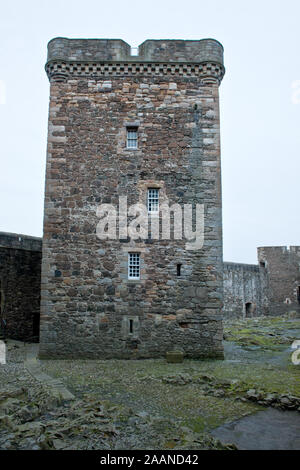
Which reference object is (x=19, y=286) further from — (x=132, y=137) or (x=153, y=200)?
(x=132, y=137)

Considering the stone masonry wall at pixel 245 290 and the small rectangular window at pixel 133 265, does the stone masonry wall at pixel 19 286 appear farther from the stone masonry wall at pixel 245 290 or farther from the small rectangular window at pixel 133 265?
the stone masonry wall at pixel 245 290

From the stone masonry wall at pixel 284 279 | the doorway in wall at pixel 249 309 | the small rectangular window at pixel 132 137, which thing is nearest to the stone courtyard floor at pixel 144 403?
the small rectangular window at pixel 132 137

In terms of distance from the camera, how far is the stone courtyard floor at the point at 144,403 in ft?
18.7

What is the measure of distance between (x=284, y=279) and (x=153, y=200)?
23467 mm

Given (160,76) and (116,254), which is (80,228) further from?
(160,76)

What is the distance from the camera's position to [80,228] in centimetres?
1281

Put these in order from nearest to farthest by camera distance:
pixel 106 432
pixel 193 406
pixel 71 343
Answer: pixel 106 432
pixel 193 406
pixel 71 343

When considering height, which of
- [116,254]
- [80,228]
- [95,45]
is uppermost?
[95,45]

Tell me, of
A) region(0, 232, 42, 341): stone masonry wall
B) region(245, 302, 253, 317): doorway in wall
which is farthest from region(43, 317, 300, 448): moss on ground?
region(245, 302, 253, 317): doorway in wall

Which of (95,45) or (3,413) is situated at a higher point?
(95,45)

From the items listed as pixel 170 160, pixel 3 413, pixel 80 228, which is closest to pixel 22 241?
pixel 80 228

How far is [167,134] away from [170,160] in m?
0.96

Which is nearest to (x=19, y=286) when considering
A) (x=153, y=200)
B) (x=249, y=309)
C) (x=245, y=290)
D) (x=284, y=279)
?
(x=153, y=200)

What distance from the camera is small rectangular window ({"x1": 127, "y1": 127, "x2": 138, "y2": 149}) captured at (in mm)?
13281
